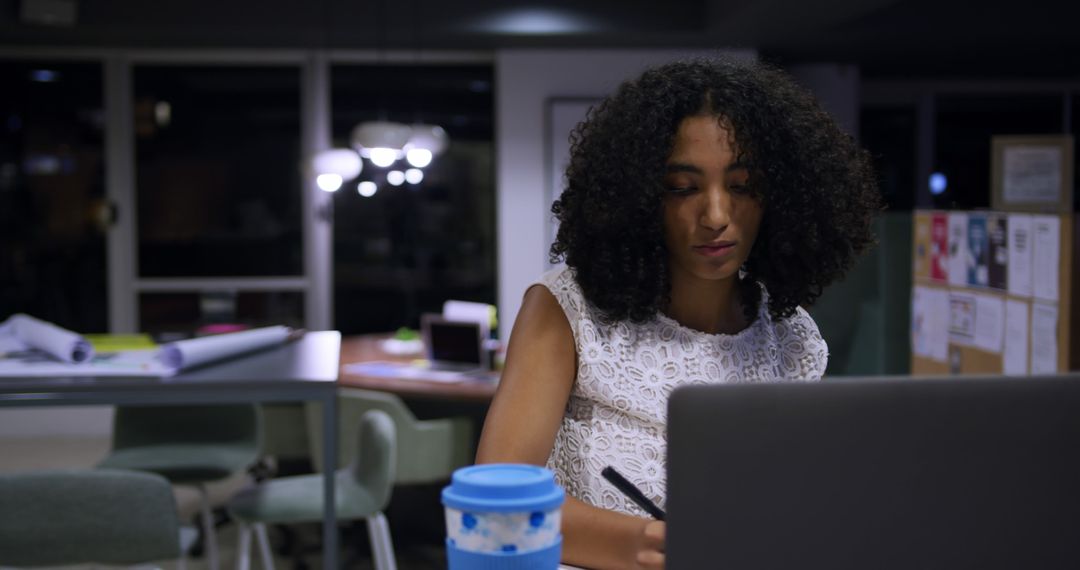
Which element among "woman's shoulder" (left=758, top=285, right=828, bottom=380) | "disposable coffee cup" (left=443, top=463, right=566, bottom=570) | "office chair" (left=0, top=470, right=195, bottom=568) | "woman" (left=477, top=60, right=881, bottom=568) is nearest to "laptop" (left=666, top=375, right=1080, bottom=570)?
"disposable coffee cup" (left=443, top=463, right=566, bottom=570)

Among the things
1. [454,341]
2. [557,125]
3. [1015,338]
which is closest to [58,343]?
[454,341]

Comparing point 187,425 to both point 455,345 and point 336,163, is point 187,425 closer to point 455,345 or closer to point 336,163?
point 455,345

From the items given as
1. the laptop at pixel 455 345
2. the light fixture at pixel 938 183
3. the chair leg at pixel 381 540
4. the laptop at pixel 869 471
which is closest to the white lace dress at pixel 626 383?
the laptop at pixel 869 471

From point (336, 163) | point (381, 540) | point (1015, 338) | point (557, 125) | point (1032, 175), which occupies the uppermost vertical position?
point (557, 125)

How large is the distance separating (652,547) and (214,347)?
1.11 meters

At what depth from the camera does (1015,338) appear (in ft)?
9.52

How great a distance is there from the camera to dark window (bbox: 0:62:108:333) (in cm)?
617

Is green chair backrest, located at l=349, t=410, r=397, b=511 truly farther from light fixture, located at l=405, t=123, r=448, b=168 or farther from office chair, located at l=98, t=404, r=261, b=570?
light fixture, located at l=405, t=123, r=448, b=168

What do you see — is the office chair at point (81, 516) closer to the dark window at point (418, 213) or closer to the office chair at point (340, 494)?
the office chair at point (340, 494)

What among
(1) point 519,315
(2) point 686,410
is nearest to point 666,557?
(2) point 686,410

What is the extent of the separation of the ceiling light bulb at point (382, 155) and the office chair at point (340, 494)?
1.65 metres

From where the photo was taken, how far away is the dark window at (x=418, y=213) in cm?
634

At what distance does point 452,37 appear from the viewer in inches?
221

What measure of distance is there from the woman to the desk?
1.73ft
